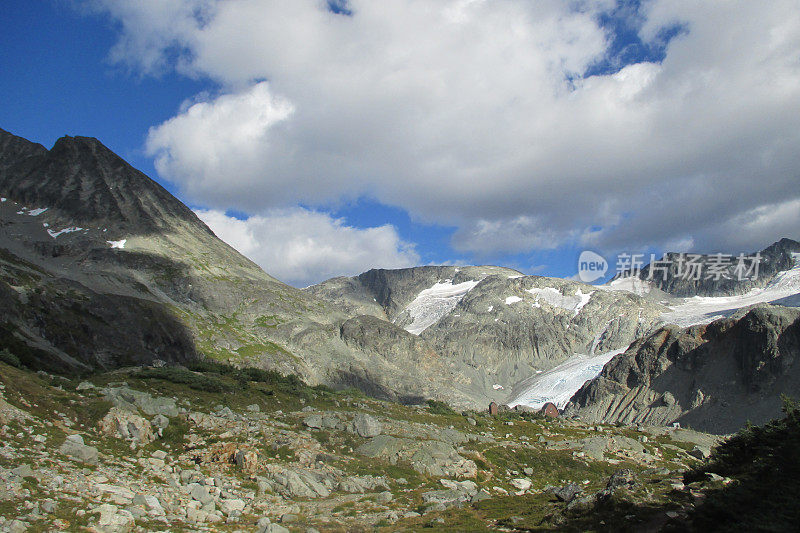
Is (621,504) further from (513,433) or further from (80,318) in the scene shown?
(80,318)

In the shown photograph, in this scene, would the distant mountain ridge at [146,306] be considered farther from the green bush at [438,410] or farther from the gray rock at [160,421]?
the green bush at [438,410]

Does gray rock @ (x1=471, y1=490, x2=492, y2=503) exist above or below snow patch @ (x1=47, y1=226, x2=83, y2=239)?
below

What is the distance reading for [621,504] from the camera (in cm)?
1638

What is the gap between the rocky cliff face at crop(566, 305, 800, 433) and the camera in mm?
138750

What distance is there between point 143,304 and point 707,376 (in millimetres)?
174874

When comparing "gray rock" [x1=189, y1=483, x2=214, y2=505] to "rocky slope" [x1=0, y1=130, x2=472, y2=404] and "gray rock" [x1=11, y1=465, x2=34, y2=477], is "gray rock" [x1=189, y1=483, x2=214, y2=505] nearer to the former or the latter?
"gray rock" [x1=11, y1=465, x2=34, y2=477]

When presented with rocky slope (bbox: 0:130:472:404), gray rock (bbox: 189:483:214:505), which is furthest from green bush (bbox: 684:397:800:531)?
rocky slope (bbox: 0:130:472:404)

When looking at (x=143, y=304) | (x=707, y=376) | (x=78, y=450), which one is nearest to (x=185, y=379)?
(x=78, y=450)

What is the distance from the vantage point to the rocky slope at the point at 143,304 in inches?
Answer: 3430

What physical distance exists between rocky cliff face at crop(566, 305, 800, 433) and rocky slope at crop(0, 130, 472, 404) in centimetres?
6006

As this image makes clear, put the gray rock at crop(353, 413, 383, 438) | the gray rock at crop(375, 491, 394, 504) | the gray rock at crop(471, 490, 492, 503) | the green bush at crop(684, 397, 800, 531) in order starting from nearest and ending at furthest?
the green bush at crop(684, 397, 800, 531), the gray rock at crop(375, 491, 394, 504), the gray rock at crop(471, 490, 492, 503), the gray rock at crop(353, 413, 383, 438)

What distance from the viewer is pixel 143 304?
117500 mm

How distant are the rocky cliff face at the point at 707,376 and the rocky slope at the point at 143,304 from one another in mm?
60057

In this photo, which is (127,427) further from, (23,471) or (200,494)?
→ (23,471)
